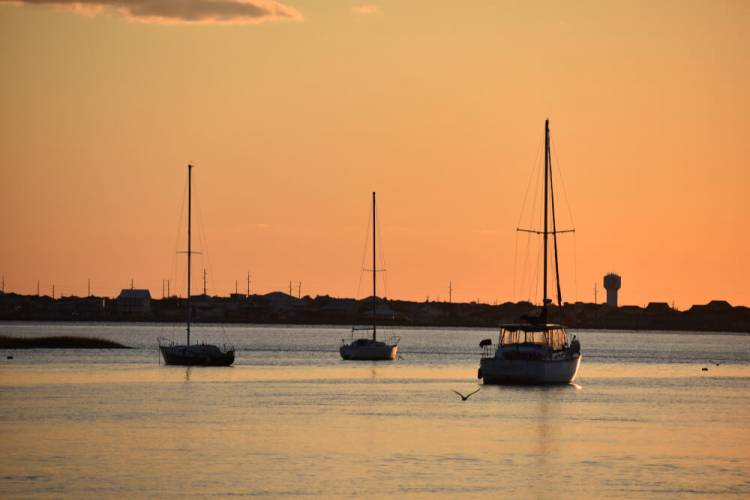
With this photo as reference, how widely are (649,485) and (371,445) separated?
47.5ft

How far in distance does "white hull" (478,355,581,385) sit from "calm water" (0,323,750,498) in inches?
52.8

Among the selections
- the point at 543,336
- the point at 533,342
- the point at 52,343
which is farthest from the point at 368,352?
the point at 533,342

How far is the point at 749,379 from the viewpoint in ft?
449

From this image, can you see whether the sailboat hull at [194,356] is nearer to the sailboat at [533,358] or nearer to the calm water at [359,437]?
the calm water at [359,437]

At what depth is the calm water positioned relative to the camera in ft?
170

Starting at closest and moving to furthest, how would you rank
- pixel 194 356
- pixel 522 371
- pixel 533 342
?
pixel 522 371 < pixel 533 342 < pixel 194 356

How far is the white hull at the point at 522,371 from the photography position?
326 feet

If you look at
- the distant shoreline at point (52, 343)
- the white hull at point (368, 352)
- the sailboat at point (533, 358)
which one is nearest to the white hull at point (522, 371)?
the sailboat at point (533, 358)

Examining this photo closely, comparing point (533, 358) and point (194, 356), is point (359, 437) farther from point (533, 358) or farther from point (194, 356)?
point (194, 356)

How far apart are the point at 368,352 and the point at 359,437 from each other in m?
83.6

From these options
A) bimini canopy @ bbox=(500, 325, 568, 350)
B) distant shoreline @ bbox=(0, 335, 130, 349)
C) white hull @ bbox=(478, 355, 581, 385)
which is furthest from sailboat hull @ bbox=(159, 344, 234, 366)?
distant shoreline @ bbox=(0, 335, 130, 349)

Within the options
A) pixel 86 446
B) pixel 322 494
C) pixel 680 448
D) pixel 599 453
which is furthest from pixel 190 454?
pixel 680 448

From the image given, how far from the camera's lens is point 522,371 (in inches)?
3915

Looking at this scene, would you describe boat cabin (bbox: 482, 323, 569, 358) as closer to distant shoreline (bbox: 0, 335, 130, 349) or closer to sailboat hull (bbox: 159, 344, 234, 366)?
sailboat hull (bbox: 159, 344, 234, 366)
